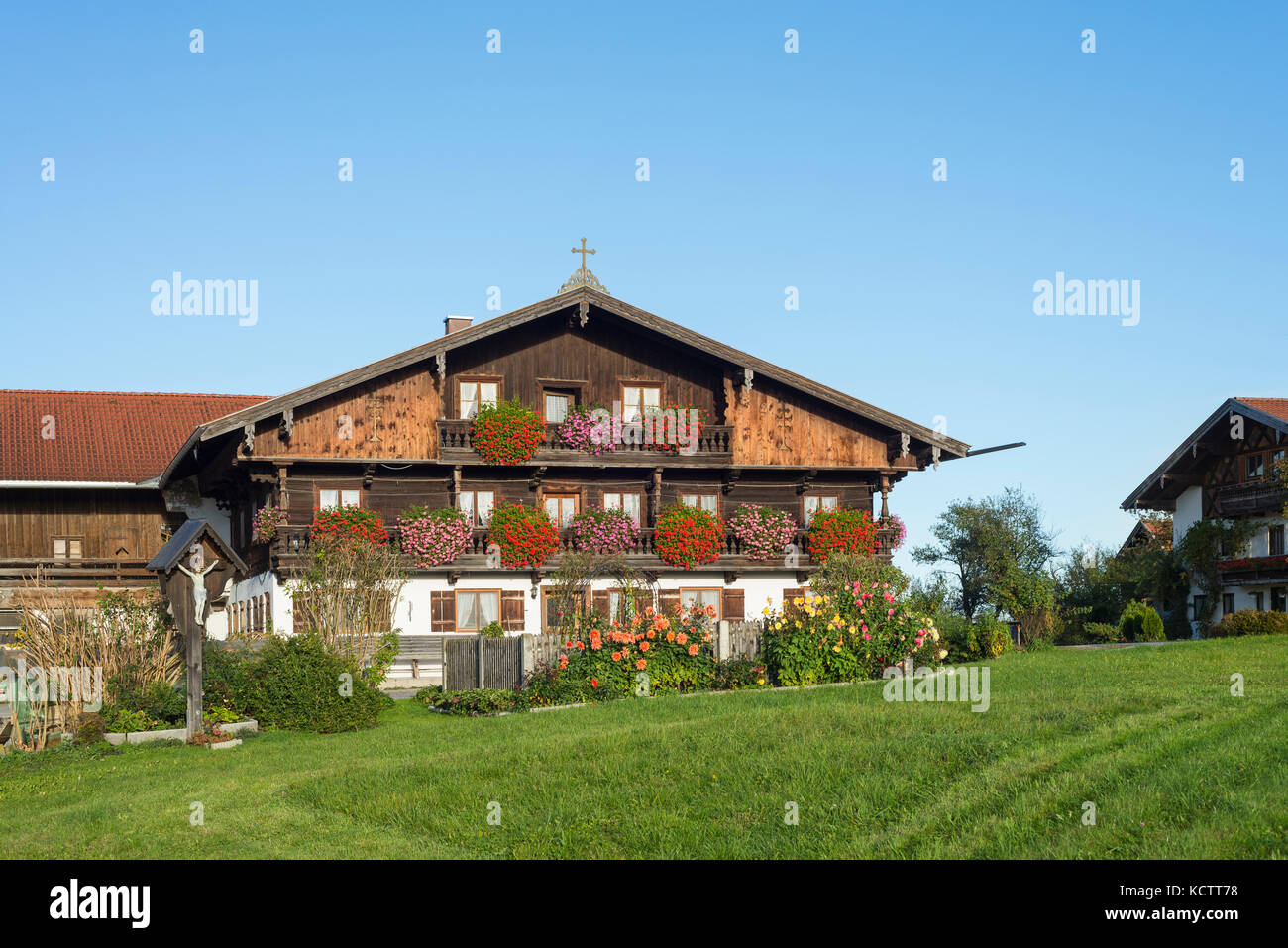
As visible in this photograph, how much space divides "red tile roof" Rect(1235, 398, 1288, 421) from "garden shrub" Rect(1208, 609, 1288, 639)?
13.4m

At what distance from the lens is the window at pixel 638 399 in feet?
117

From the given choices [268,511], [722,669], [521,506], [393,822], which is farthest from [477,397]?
[393,822]

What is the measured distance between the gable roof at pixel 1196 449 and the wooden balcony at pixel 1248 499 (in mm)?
1484

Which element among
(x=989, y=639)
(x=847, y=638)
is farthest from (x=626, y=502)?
(x=847, y=638)

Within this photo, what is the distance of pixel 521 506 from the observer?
1324 inches

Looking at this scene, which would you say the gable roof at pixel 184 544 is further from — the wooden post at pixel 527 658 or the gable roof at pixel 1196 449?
the gable roof at pixel 1196 449

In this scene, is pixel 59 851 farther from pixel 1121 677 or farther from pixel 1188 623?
pixel 1188 623

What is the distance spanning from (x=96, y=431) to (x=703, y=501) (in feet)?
60.7

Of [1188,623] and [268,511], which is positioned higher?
[268,511]

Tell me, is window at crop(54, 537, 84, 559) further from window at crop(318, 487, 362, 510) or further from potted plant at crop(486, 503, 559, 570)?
potted plant at crop(486, 503, 559, 570)

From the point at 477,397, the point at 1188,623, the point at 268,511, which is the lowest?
the point at 1188,623

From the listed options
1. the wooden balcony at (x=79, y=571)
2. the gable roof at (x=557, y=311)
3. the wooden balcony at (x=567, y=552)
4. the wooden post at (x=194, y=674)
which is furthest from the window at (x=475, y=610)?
the wooden post at (x=194, y=674)
